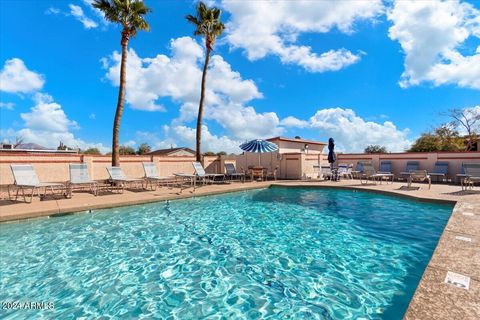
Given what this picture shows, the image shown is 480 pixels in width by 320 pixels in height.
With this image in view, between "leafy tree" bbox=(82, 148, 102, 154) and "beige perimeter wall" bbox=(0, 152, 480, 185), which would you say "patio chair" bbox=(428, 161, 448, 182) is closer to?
"beige perimeter wall" bbox=(0, 152, 480, 185)

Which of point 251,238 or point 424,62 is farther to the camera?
point 424,62

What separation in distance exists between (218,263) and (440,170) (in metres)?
14.5

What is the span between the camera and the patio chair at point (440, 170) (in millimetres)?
13178

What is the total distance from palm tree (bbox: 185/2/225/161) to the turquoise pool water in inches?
369

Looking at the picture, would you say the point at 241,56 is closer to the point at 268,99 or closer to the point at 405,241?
the point at 268,99

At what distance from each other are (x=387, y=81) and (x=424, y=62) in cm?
523

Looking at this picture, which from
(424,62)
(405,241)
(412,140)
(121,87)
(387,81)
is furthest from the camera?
(412,140)

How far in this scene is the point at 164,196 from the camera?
912 cm

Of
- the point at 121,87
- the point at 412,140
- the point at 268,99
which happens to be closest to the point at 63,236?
the point at 121,87

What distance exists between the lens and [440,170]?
526 inches

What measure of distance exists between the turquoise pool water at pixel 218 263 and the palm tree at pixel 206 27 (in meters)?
9.37

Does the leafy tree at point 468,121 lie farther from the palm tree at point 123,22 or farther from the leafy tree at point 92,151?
the leafy tree at point 92,151

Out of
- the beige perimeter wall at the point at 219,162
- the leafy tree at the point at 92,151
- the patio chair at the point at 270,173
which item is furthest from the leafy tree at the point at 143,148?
the patio chair at the point at 270,173

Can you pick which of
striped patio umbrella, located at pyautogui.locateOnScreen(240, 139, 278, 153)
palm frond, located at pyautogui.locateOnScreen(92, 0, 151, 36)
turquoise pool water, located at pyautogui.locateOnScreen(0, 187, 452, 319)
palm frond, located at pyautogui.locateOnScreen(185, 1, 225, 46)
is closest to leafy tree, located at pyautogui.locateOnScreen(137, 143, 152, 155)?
palm frond, located at pyautogui.locateOnScreen(185, 1, 225, 46)
